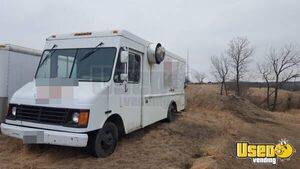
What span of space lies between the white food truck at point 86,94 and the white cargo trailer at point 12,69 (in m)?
1.78

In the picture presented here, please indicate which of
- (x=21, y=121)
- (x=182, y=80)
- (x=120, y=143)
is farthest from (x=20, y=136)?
(x=182, y=80)

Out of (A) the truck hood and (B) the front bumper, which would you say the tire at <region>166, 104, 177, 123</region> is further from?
(B) the front bumper

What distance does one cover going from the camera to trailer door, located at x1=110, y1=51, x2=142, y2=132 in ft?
18.2

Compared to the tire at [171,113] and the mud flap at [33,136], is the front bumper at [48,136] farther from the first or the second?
the tire at [171,113]

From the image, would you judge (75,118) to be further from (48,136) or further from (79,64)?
(79,64)

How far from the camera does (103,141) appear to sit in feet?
17.0

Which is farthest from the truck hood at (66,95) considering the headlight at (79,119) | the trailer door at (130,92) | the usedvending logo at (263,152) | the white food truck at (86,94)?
the usedvending logo at (263,152)

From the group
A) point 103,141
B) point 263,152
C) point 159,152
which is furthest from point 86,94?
point 263,152

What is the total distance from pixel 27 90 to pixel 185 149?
403 cm

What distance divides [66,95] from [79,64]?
99cm

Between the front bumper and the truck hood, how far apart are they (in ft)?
1.73

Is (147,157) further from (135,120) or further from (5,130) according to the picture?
(5,130)

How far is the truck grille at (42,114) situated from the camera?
15.4 feet

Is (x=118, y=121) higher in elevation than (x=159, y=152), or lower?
higher
